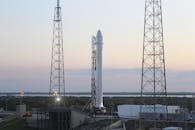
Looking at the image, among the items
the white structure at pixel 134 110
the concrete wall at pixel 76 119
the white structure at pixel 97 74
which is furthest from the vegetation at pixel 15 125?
the white structure at pixel 97 74

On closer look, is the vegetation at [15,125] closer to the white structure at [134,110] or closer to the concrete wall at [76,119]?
the concrete wall at [76,119]

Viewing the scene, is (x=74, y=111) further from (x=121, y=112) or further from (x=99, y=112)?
(x=99, y=112)

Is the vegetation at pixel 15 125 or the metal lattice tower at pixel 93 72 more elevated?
the metal lattice tower at pixel 93 72

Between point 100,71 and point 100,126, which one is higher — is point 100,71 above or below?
above

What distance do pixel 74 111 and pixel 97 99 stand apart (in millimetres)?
19406

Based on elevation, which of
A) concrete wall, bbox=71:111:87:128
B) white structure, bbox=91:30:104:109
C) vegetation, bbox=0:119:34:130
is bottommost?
vegetation, bbox=0:119:34:130

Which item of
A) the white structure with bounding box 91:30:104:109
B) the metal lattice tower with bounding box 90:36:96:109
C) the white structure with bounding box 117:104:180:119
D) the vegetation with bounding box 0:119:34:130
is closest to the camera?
the vegetation with bounding box 0:119:34:130

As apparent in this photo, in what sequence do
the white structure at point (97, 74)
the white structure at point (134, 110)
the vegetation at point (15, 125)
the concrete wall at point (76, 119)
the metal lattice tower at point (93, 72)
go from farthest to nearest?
the metal lattice tower at point (93, 72) → the white structure at point (97, 74) → the white structure at point (134, 110) → the vegetation at point (15, 125) → the concrete wall at point (76, 119)

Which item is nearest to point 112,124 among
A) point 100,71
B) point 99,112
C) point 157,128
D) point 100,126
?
point 100,126

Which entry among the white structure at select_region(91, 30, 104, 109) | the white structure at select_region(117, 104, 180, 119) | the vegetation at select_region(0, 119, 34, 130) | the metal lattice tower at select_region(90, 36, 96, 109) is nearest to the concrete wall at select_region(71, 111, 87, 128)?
the vegetation at select_region(0, 119, 34, 130)

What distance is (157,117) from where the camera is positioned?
2409 inches

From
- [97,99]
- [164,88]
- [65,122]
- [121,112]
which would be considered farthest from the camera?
[97,99]

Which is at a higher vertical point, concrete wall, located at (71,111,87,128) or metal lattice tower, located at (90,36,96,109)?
metal lattice tower, located at (90,36,96,109)

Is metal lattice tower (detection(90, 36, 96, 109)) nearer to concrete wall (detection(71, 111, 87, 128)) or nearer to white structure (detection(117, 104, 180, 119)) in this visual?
white structure (detection(117, 104, 180, 119))
